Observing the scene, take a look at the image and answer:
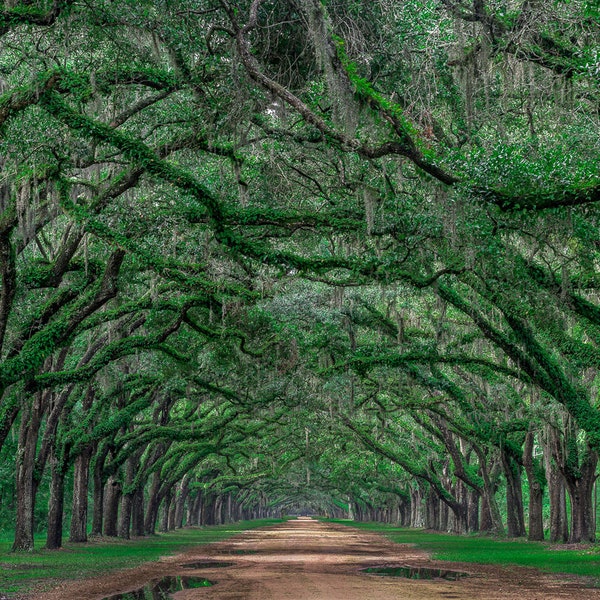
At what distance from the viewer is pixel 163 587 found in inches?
607

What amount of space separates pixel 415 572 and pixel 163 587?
267 inches

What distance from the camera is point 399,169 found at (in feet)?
48.4

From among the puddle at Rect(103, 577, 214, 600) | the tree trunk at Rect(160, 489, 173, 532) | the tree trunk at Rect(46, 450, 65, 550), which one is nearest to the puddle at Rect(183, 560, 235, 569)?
the puddle at Rect(103, 577, 214, 600)

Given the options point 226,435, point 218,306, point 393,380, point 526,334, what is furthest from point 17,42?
point 226,435

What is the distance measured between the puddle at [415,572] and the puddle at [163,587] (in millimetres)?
4467

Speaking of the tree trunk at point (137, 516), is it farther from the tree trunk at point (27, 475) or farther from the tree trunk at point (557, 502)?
the tree trunk at point (557, 502)

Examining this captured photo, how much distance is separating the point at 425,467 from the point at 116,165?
35.4 meters

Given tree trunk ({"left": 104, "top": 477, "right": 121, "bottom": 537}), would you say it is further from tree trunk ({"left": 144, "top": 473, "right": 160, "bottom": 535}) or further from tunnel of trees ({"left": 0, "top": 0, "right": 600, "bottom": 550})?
A: tunnel of trees ({"left": 0, "top": 0, "right": 600, "bottom": 550})

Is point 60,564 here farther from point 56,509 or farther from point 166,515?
point 166,515

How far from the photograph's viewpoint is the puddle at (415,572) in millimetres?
18156

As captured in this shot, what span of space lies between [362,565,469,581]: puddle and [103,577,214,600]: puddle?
14.7 ft

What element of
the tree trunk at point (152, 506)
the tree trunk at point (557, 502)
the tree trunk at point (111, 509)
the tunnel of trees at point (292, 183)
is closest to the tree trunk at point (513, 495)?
the tree trunk at point (557, 502)

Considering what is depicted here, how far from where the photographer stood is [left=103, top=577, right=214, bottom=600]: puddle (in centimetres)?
1341

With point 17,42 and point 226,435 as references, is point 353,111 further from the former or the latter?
point 226,435
